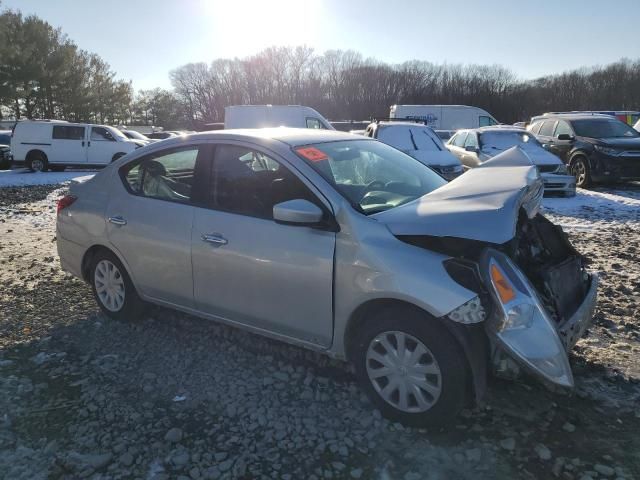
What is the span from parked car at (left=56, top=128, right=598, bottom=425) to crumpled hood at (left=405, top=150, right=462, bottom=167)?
6.90m

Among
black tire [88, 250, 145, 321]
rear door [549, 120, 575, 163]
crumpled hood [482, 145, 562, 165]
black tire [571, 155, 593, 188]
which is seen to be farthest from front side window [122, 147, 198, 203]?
rear door [549, 120, 575, 163]

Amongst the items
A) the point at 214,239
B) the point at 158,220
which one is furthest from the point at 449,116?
the point at 214,239

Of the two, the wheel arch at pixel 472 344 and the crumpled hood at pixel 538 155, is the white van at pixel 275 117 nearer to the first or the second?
the crumpled hood at pixel 538 155

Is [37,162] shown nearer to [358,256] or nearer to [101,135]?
[101,135]

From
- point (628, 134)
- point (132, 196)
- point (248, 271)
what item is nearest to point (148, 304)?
point (132, 196)

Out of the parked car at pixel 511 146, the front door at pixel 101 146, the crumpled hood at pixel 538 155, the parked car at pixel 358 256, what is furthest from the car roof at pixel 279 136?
the front door at pixel 101 146

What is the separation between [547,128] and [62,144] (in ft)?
56.5

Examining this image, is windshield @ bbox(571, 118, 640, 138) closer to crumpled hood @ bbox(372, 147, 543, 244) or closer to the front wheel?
the front wheel

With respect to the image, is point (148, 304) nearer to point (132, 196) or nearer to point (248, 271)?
point (132, 196)

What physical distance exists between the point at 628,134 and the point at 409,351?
1347 cm

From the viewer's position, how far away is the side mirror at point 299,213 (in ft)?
9.82

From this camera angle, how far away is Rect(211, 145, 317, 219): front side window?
334 cm

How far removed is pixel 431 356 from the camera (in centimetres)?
273

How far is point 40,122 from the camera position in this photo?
64.3ft
